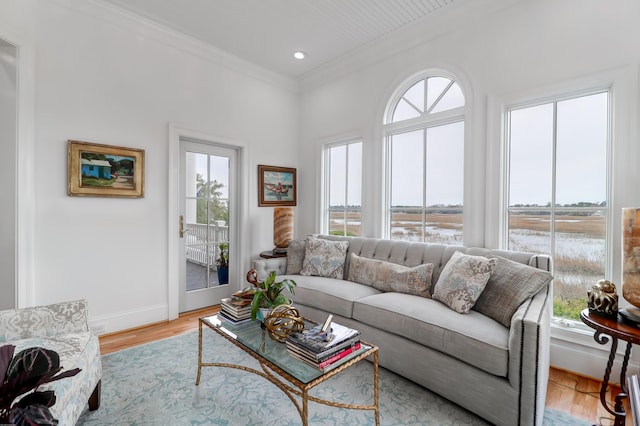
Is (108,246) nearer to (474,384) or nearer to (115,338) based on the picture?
(115,338)

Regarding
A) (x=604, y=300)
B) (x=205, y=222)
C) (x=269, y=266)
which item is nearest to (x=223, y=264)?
(x=205, y=222)

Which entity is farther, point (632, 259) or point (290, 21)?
point (290, 21)

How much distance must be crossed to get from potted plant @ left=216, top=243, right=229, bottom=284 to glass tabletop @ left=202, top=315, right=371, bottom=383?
181 centimetres

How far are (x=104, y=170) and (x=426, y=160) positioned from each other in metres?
3.13

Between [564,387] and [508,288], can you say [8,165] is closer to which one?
[508,288]

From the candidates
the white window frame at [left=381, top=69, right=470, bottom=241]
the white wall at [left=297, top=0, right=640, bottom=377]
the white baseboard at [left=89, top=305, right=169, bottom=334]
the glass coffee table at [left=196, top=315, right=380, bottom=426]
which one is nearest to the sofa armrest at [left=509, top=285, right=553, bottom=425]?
the glass coffee table at [left=196, top=315, right=380, bottom=426]

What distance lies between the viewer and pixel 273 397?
1909mm

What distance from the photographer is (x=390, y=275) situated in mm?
2666

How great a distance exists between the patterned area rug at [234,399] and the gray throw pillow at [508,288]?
1.93 ft

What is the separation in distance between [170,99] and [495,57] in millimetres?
3165

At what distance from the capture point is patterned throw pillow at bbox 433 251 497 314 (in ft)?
6.78

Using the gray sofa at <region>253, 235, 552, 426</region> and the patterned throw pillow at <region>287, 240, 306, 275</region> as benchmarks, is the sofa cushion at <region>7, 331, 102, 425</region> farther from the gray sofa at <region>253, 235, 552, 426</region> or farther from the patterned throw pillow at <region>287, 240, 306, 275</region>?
the patterned throw pillow at <region>287, 240, 306, 275</region>

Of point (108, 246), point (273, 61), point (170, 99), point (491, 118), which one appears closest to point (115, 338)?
point (108, 246)

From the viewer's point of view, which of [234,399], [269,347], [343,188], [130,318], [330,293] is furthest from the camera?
[343,188]
